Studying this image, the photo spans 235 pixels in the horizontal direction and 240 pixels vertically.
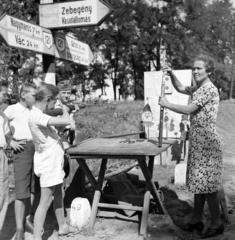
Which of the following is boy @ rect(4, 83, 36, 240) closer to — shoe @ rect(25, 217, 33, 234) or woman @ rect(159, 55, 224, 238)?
shoe @ rect(25, 217, 33, 234)

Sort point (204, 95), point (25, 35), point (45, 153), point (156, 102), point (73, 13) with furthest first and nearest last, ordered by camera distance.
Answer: point (156, 102)
point (73, 13)
point (25, 35)
point (204, 95)
point (45, 153)

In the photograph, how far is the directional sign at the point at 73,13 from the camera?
415 centimetres

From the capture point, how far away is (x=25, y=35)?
3906 millimetres

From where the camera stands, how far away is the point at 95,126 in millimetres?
9375

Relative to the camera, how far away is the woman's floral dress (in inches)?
132

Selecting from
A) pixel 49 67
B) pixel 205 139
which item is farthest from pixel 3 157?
pixel 205 139

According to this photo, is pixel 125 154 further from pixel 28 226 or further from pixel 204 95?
pixel 28 226

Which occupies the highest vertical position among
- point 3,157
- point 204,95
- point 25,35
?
point 25,35

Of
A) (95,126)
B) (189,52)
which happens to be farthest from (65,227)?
(189,52)

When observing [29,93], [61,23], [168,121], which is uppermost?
[61,23]

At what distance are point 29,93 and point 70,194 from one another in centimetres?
155

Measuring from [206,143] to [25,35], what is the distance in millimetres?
2295

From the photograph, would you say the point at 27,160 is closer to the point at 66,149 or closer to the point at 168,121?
the point at 66,149

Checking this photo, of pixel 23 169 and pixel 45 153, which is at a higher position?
pixel 45 153
